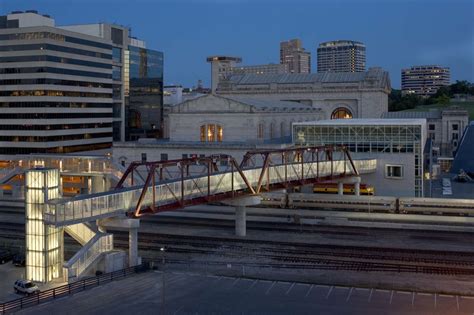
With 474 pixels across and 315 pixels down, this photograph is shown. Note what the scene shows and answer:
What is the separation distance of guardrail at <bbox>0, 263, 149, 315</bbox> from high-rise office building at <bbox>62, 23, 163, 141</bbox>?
9650cm

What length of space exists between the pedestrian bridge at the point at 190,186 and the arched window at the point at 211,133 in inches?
877

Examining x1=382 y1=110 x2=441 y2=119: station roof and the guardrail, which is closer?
the guardrail

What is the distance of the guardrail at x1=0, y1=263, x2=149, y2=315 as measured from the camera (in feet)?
122

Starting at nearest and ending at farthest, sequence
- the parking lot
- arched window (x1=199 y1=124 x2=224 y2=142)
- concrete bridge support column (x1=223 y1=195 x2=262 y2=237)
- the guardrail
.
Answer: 1. the guardrail
2. the parking lot
3. concrete bridge support column (x1=223 y1=195 x2=262 y2=237)
4. arched window (x1=199 y1=124 x2=224 y2=142)

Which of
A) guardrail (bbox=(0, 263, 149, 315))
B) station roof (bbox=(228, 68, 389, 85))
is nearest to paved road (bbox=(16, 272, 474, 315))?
guardrail (bbox=(0, 263, 149, 315))

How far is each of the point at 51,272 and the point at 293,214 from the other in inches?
1255

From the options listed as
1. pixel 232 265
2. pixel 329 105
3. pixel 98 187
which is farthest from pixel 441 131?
pixel 232 265

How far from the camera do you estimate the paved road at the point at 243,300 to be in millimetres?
36688

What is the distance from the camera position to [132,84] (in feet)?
509

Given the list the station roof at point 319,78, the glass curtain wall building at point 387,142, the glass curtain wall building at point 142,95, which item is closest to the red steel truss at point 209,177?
the glass curtain wall building at point 387,142

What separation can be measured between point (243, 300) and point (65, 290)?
11.6m

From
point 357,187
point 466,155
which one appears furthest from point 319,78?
point 357,187

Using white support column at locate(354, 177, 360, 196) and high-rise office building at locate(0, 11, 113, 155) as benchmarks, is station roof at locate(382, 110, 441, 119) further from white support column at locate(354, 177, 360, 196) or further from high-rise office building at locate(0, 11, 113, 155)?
high-rise office building at locate(0, 11, 113, 155)

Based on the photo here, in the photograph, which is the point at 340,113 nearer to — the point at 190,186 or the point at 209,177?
the point at 209,177
